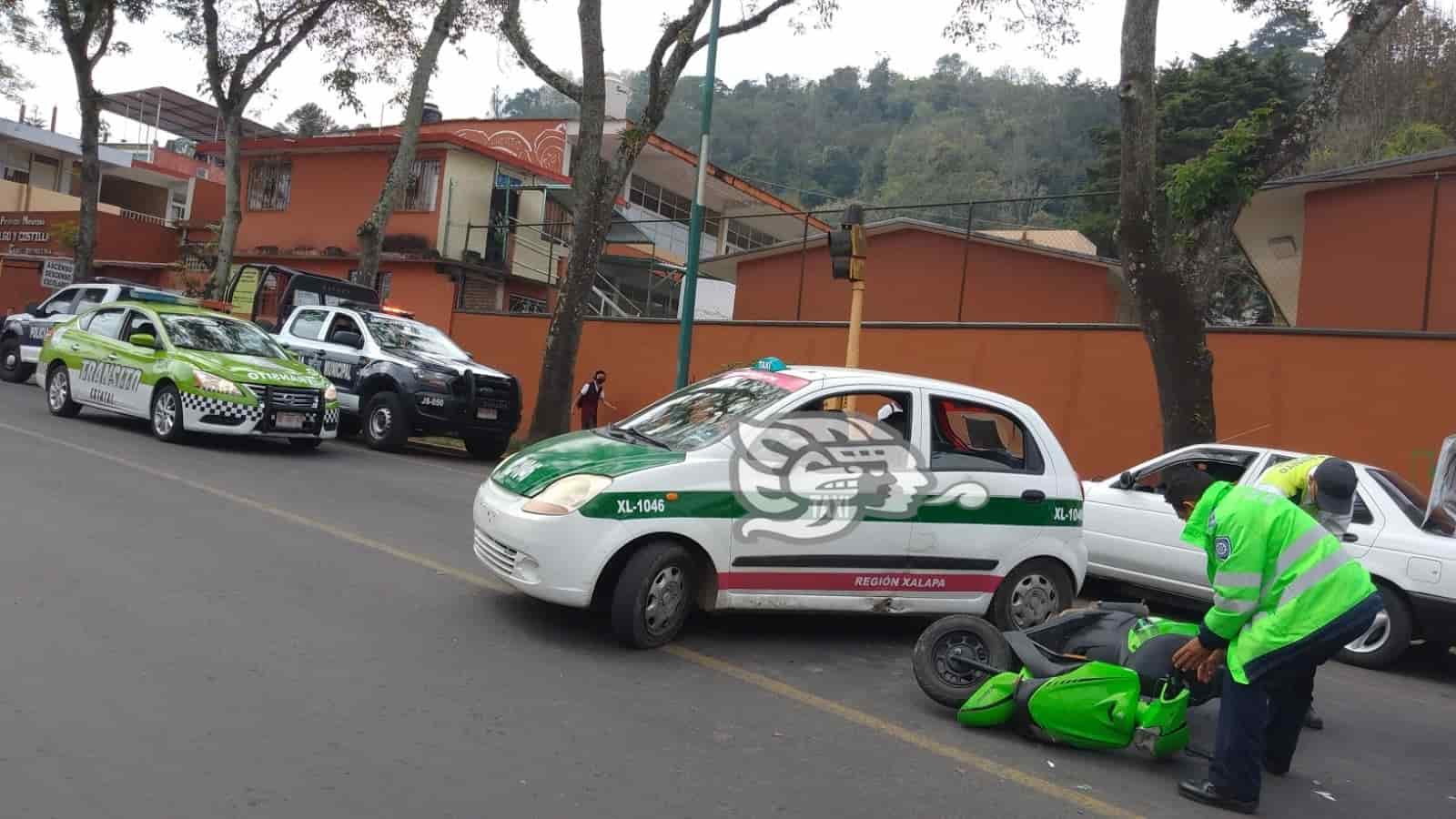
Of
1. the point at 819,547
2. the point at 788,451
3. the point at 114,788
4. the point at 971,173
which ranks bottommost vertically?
the point at 114,788

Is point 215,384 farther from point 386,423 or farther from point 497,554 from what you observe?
point 497,554

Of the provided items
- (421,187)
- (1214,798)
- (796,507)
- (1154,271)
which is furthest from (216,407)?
(421,187)

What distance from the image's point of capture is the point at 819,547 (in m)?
6.55

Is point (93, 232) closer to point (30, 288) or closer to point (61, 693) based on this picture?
point (30, 288)

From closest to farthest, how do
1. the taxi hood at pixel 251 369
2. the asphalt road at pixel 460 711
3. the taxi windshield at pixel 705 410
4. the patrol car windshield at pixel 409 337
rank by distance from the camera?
the asphalt road at pixel 460 711 → the taxi windshield at pixel 705 410 → the taxi hood at pixel 251 369 → the patrol car windshield at pixel 409 337

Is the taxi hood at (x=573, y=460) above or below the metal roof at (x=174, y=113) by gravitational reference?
below

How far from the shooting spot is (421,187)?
27422 mm

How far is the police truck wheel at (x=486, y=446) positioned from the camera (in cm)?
1620

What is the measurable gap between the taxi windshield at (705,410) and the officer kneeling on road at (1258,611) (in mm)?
2687

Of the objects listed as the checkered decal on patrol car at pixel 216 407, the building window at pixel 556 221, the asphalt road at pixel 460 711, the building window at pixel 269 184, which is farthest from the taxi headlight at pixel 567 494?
the building window at pixel 269 184

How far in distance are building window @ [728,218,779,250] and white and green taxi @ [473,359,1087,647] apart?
101 feet

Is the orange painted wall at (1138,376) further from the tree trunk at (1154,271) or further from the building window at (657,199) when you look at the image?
the building window at (657,199)

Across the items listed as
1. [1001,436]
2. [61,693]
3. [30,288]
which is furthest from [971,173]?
[61,693]

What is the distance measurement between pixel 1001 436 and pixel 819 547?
164cm
